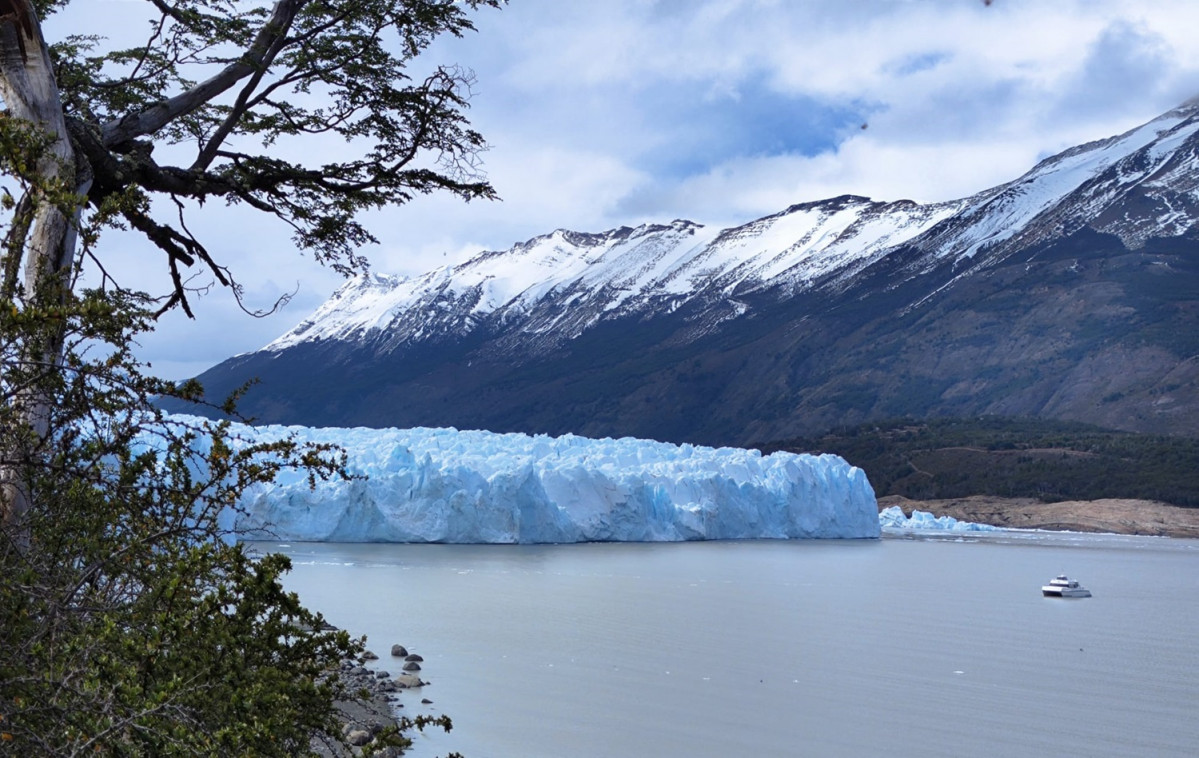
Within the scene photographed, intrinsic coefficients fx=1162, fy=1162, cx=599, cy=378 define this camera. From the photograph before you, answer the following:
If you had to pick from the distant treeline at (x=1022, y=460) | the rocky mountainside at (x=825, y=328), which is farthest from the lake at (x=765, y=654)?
the rocky mountainside at (x=825, y=328)

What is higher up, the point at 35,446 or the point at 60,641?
the point at 35,446

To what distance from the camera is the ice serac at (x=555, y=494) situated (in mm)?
33213

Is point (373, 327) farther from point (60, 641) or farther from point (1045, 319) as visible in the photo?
point (60, 641)

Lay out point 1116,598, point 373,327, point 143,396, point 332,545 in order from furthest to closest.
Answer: point 373,327 → point 332,545 → point 1116,598 → point 143,396

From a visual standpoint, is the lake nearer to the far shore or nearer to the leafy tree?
the leafy tree

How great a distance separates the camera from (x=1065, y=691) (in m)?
15.0

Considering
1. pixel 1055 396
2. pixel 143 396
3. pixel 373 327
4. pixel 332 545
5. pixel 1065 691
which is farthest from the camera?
pixel 373 327

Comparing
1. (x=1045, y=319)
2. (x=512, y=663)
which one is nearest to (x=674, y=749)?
Answer: (x=512, y=663)

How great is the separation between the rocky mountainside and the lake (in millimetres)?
54092

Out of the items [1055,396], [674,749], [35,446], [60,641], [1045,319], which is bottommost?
[674,749]

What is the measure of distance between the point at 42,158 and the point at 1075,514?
6045 centimetres

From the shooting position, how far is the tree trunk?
348 centimetres

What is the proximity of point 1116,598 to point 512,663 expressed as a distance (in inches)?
683

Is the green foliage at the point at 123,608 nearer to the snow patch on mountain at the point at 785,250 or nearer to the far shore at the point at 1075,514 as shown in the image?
the far shore at the point at 1075,514
